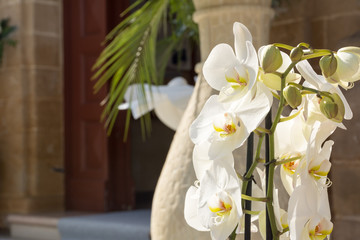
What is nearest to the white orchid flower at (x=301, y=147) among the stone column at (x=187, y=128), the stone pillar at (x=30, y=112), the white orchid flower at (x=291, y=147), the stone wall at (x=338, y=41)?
the white orchid flower at (x=291, y=147)

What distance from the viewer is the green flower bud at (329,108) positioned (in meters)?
0.49

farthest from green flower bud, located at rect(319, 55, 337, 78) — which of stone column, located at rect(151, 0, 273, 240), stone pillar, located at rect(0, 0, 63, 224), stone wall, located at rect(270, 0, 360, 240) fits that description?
stone pillar, located at rect(0, 0, 63, 224)

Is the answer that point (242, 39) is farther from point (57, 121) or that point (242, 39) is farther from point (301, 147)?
point (57, 121)

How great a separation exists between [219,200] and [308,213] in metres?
0.07

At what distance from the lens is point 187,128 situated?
1074 mm

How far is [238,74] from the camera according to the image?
52 cm

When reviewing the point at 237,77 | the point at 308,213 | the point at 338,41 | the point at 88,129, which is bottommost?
the point at 88,129

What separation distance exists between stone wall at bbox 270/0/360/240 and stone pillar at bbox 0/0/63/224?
2.62m

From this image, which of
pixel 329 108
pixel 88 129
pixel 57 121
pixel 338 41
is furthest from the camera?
pixel 57 121

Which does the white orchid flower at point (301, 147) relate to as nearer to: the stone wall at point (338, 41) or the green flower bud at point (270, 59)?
the green flower bud at point (270, 59)

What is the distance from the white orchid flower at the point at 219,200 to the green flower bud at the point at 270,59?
0.08 metres

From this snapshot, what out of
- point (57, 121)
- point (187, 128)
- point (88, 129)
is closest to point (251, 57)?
point (187, 128)

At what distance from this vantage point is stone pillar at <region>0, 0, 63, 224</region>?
16.9ft

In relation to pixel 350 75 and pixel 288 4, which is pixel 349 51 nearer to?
pixel 350 75
